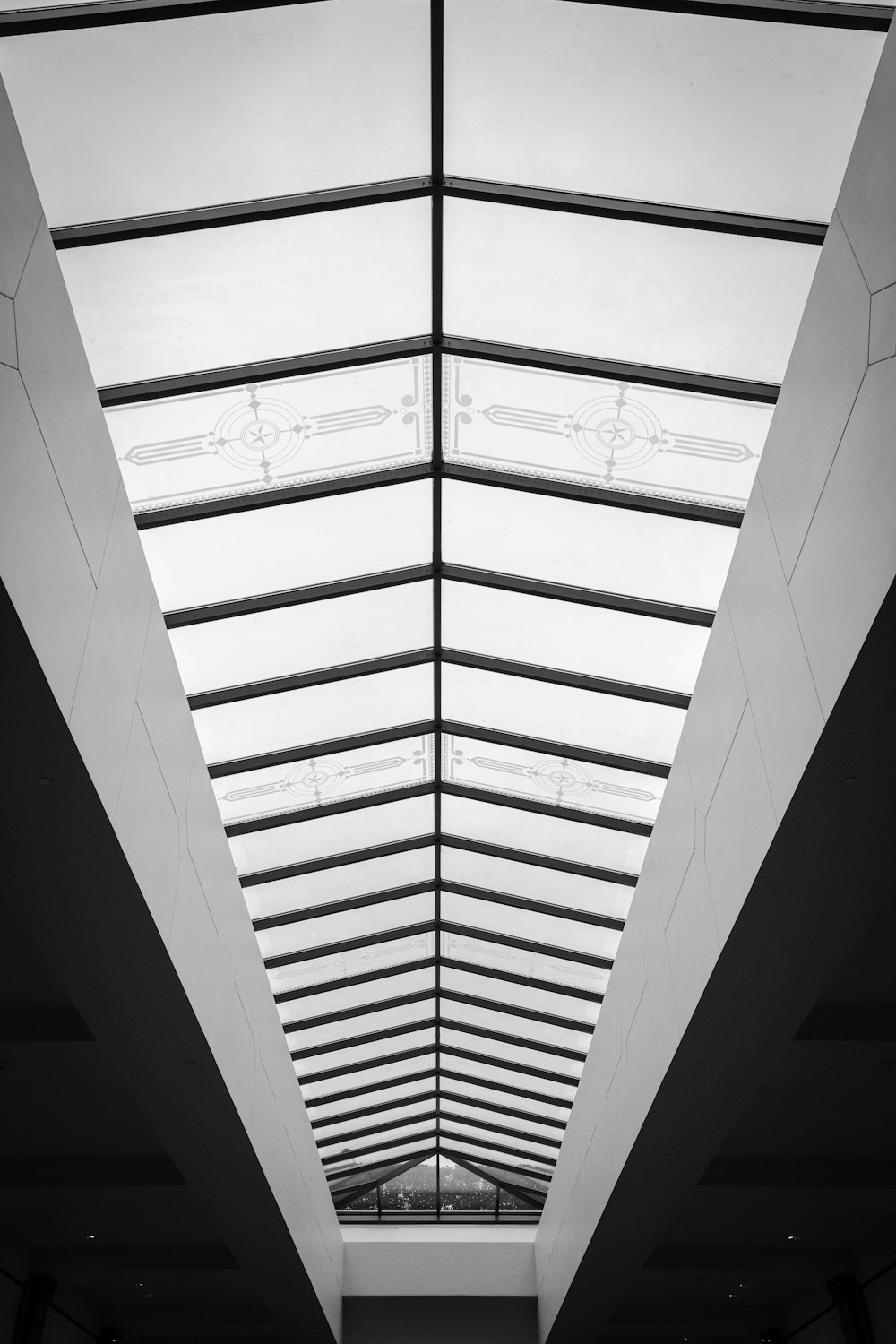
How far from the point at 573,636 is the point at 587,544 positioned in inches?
45.1

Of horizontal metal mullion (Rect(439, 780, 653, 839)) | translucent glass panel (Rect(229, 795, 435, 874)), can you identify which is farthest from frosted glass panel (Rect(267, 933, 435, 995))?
horizontal metal mullion (Rect(439, 780, 653, 839))

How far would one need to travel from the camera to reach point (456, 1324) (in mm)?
19984

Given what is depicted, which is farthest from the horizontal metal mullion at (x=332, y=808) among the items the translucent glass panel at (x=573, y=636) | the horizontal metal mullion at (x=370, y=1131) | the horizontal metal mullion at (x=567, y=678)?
the horizontal metal mullion at (x=370, y=1131)

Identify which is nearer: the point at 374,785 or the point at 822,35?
the point at 822,35

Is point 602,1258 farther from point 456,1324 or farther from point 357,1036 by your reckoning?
point 456,1324

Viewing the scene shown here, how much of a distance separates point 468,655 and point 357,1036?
869 cm

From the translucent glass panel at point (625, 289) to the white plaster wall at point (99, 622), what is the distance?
2.52 meters

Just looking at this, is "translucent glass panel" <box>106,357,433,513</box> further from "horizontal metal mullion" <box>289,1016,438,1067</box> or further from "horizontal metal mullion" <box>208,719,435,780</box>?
"horizontal metal mullion" <box>289,1016,438,1067</box>

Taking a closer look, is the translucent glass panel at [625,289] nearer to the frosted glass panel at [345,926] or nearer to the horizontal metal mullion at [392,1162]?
the frosted glass panel at [345,926]

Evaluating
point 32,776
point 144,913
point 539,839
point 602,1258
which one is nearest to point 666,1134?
point 539,839

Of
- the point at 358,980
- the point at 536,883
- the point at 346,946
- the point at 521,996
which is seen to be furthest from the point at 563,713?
the point at 521,996

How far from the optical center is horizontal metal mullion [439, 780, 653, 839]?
36.8 feet

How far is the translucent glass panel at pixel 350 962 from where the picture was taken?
13.8 meters

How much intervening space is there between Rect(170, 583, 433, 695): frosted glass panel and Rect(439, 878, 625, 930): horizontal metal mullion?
14.9ft
